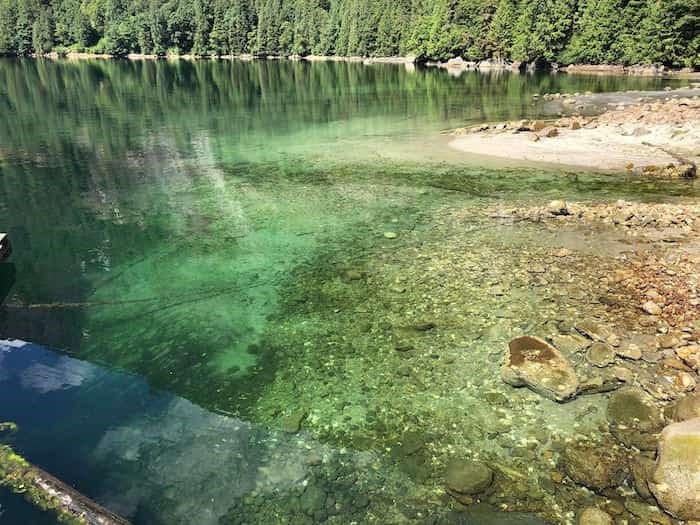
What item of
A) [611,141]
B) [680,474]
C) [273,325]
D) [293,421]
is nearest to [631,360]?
[680,474]

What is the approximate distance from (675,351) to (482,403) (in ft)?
15.3

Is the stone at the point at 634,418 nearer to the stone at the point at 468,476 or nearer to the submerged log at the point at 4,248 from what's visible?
the stone at the point at 468,476

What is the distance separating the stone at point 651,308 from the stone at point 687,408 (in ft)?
11.3

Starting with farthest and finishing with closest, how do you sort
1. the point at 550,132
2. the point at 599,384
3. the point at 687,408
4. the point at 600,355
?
the point at 550,132 → the point at 600,355 → the point at 599,384 → the point at 687,408

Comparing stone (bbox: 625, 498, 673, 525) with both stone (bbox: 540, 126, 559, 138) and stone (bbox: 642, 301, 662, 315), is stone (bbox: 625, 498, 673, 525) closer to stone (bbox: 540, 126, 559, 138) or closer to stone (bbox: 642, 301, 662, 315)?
stone (bbox: 642, 301, 662, 315)

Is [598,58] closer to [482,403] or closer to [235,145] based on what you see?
[235,145]

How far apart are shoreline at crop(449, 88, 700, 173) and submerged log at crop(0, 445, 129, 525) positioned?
90.2ft

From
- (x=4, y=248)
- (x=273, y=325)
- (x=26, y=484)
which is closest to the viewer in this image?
(x=26, y=484)

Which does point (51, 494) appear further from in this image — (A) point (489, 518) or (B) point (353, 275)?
(B) point (353, 275)

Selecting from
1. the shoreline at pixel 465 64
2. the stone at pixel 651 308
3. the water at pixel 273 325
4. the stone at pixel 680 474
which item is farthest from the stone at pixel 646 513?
the shoreline at pixel 465 64

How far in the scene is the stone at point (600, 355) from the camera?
1084 cm

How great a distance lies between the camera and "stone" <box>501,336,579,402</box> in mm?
10000

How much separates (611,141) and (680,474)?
97.5ft

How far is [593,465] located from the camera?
27.5 ft
